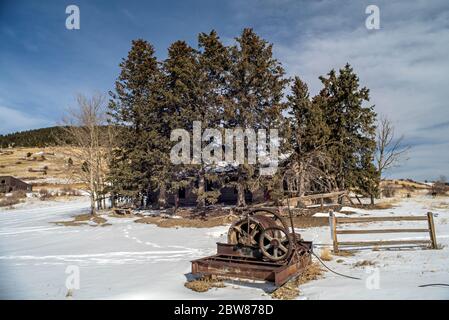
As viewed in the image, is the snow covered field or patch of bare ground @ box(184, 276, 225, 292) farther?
patch of bare ground @ box(184, 276, 225, 292)

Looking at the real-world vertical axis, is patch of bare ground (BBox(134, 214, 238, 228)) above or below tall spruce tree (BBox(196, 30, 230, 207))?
below

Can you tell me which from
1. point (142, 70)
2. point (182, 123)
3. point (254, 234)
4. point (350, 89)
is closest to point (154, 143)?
point (182, 123)

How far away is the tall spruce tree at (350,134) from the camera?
29.3 metres

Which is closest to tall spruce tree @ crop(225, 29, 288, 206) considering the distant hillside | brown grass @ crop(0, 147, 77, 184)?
brown grass @ crop(0, 147, 77, 184)

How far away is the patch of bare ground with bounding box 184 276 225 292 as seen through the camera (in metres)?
7.85

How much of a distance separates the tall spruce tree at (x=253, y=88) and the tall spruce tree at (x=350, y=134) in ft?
22.8

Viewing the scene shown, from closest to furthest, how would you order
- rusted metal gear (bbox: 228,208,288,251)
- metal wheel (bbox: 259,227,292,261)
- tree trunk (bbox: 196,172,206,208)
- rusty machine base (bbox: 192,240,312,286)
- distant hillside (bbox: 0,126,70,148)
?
1. rusty machine base (bbox: 192,240,312,286)
2. metal wheel (bbox: 259,227,292,261)
3. rusted metal gear (bbox: 228,208,288,251)
4. tree trunk (bbox: 196,172,206,208)
5. distant hillside (bbox: 0,126,70,148)

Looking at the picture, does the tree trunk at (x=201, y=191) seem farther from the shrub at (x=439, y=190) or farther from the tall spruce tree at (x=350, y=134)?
the shrub at (x=439, y=190)

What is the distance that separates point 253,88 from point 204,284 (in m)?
20.3

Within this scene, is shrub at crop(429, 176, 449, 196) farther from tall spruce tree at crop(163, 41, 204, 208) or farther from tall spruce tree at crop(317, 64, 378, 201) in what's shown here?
tall spruce tree at crop(163, 41, 204, 208)

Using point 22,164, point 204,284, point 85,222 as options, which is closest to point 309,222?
point 204,284

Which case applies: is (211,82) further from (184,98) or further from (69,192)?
(69,192)

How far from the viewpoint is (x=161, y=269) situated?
33.2ft

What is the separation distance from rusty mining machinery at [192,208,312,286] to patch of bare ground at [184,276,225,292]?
0.86 feet
